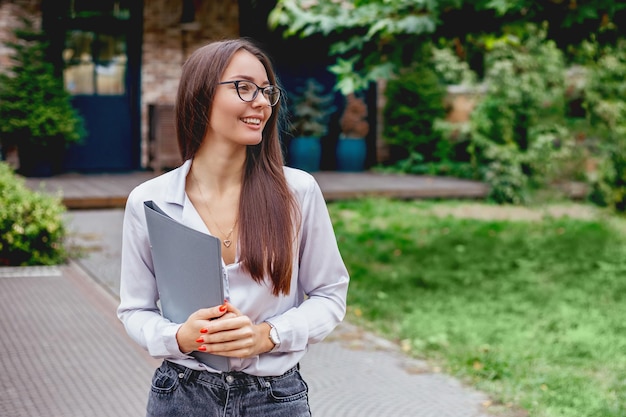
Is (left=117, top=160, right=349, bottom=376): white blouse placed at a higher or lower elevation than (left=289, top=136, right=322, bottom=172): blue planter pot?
higher

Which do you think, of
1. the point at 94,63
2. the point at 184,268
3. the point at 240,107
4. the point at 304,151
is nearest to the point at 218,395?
the point at 184,268

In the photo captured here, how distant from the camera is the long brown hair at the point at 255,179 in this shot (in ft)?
6.68

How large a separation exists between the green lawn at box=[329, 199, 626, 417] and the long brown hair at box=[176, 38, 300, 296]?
10.2 feet

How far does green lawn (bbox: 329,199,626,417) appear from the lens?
5.27m

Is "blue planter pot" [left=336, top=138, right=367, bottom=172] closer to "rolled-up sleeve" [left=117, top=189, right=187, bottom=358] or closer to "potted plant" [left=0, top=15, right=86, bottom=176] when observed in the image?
"potted plant" [left=0, top=15, right=86, bottom=176]

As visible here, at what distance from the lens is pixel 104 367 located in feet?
17.3

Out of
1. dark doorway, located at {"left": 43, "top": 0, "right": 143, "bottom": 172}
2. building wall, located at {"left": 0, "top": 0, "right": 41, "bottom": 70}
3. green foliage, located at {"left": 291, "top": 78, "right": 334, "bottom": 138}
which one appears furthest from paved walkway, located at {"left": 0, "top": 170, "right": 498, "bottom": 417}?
green foliage, located at {"left": 291, "top": 78, "right": 334, "bottom": 138}

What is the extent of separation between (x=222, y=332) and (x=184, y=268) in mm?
179

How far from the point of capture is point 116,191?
13055 millimetres

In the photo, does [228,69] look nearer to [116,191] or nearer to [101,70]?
[116,191]

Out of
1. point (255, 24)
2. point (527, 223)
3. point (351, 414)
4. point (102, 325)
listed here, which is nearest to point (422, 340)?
point (351, 414)

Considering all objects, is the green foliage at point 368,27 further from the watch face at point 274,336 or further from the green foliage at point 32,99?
the green foliage at point 32,99

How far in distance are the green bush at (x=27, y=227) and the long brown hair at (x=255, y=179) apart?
20.6ft

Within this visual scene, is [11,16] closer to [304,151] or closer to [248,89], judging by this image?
[304,151]
